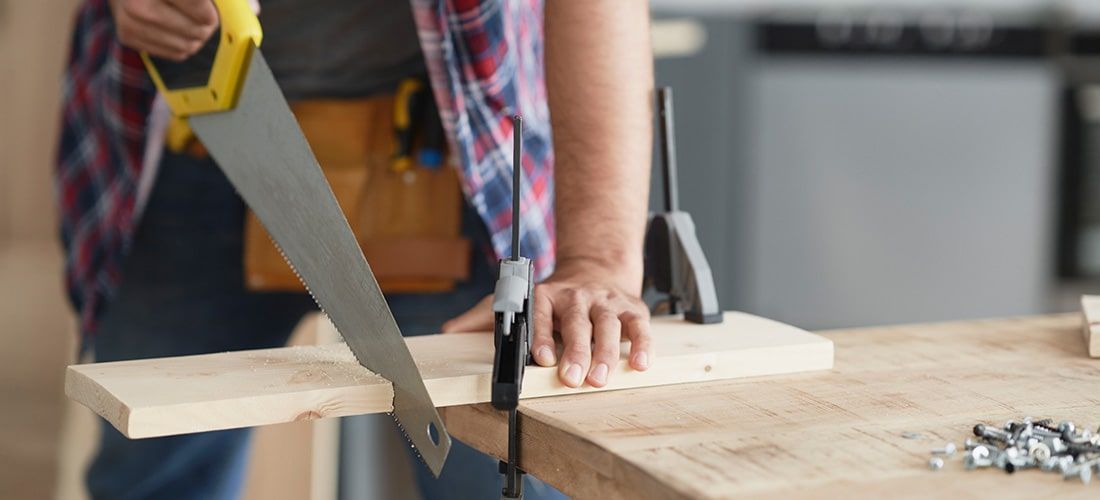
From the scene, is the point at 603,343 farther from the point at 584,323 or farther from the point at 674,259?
the point at 674,259

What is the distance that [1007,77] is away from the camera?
10.9 feet

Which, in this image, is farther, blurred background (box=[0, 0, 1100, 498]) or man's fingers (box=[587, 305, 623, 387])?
blurred background (box=[0, 0, 1100, 498])

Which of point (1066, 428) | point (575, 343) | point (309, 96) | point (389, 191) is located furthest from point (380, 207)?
point (1066, 428)

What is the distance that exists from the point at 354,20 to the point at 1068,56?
99.5 inches

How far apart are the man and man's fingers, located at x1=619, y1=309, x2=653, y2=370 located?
0.42 ft

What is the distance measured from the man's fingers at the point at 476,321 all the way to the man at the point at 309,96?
0.09 m

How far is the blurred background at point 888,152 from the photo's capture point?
3.10 meters

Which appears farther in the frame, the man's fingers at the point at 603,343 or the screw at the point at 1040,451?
the man's fingers at the point at 603,343

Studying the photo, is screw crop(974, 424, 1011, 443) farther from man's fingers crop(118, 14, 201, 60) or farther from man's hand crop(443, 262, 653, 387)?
man's fingers crop(118, 14, 201, 60)

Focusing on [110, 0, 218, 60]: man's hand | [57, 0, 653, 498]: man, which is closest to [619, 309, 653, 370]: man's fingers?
[57, 0, 653, 498]: man

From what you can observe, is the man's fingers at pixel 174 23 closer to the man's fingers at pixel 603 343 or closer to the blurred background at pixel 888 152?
the man's fingers at pixel 603 343

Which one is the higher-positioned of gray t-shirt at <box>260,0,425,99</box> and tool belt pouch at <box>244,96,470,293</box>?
gray t-shirt at <box>260,0,425,99</box>

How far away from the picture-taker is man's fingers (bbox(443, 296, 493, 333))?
3.60ft

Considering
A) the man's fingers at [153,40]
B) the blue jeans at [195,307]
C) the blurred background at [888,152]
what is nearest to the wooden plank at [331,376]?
the man's fingers at [153,40]
